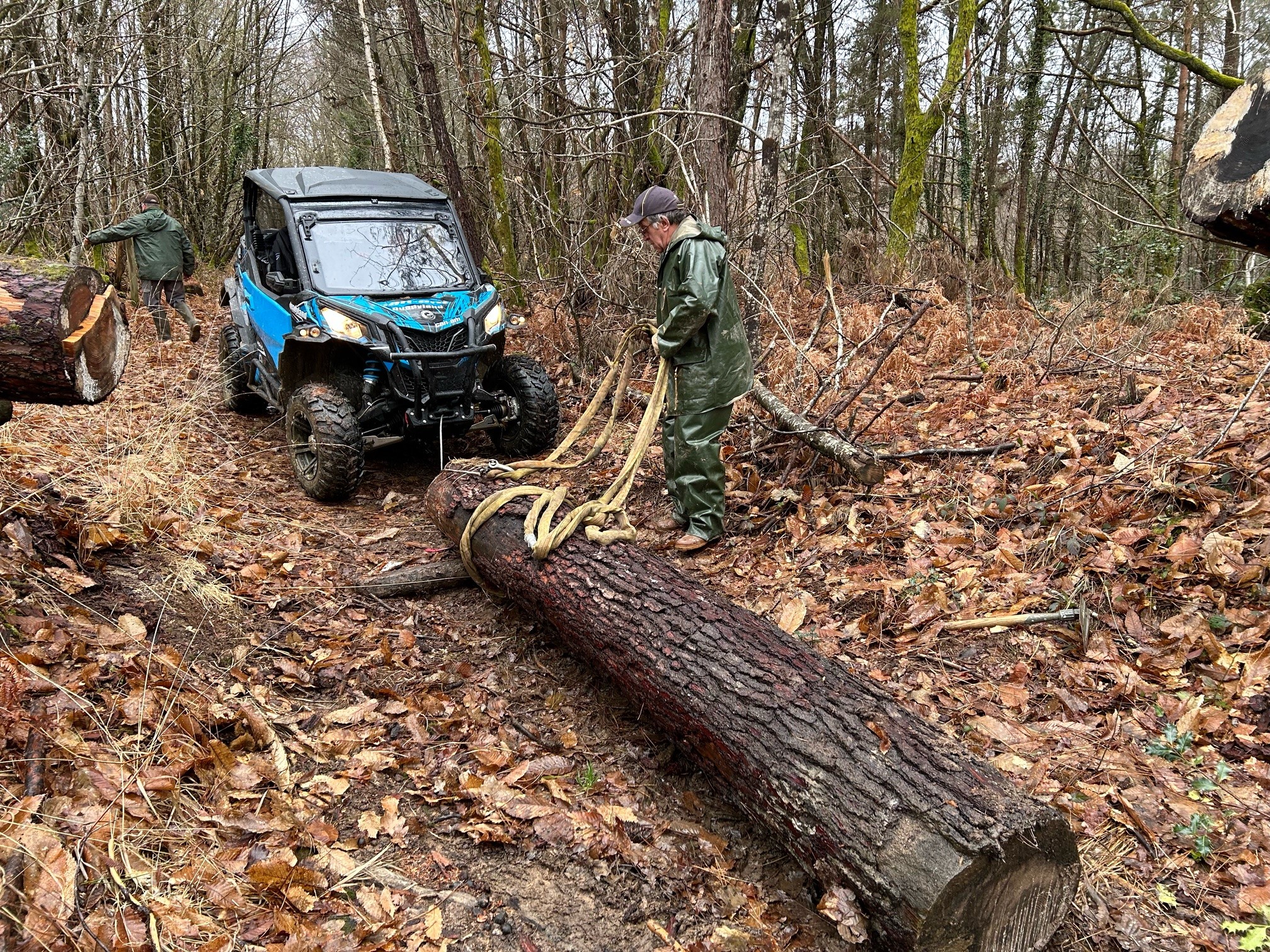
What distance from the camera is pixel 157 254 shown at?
34.3ft

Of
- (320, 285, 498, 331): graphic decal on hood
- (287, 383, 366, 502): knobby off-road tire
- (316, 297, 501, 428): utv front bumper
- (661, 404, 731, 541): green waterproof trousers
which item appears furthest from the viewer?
(320, 285, 498, 331): graphic decal on hood

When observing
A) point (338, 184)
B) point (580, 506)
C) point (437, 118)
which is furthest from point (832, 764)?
point (437, 118)

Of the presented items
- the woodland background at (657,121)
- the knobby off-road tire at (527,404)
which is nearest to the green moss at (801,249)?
the woodland background at (657,121)

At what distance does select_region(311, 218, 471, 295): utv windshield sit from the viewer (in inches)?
241

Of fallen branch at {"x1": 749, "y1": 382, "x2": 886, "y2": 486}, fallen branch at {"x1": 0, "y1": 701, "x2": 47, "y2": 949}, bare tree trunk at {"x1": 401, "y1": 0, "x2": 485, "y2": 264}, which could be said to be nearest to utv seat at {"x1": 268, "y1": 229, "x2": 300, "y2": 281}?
bare tree trunk at {"x1": 401, "y1": 0, "x2": 485, "y2": 264}

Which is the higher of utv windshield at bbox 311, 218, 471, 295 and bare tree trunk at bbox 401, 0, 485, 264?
bare tree trunk at bbox 401, 0, 485, 264

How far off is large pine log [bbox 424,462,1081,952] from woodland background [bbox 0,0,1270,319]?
3.45 metres

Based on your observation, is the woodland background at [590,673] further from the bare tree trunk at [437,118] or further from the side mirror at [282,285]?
the side mirror at [282,285]

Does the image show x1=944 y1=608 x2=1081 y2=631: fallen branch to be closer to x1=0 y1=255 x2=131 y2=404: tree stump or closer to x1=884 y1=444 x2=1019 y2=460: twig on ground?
x1=884 y1=444 x2=1019 y2=460: twig on ground

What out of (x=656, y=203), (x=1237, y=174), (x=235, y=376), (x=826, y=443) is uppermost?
(x=656, y=203)

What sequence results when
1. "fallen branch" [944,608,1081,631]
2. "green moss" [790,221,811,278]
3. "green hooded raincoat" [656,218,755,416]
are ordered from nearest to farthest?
"fallen branch" [944,608,1081,631] → "green hooded raincoat" [656,218,755,416] → "green moss" [790,221,811,278]

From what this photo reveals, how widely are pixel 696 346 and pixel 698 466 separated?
2.38 ft

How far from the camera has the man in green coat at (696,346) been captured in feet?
15.1

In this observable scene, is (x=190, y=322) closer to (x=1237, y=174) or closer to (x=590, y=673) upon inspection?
(x=590, y=673)
